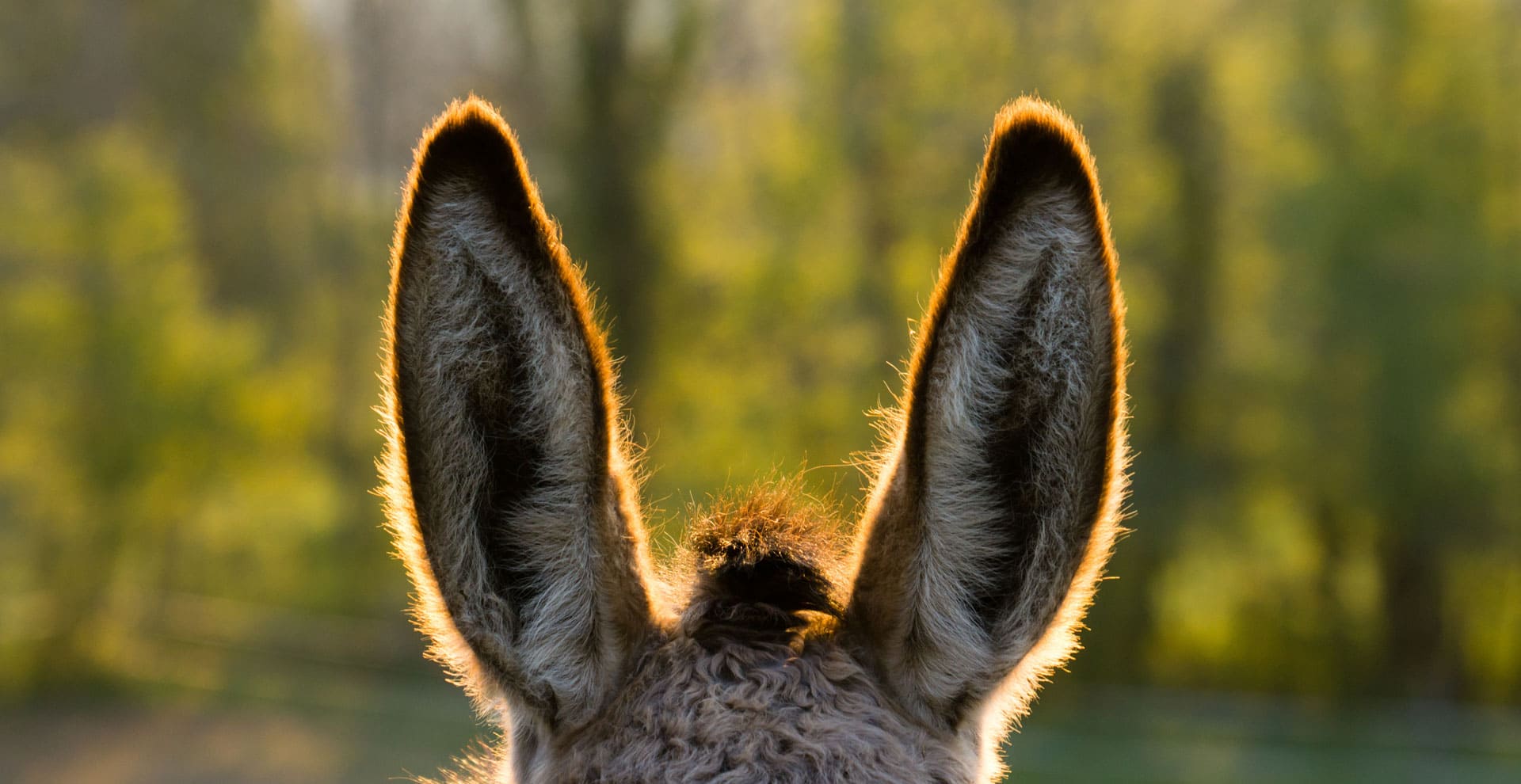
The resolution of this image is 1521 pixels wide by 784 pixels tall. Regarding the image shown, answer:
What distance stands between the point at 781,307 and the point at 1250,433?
7.68m

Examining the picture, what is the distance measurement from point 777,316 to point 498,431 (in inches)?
718

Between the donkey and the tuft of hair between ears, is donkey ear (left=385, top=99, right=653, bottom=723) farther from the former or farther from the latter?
the tuft of hair between ears

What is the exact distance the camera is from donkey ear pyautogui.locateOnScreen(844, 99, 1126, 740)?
6.16 feet

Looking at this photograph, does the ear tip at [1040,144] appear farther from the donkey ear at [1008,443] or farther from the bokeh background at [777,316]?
the bokeh background at [777,316]

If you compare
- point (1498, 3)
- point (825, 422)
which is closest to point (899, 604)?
point (825, 422)

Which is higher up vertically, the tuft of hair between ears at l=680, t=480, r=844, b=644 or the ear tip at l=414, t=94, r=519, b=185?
the ear tip at l=414, t=94, r=519, b=185

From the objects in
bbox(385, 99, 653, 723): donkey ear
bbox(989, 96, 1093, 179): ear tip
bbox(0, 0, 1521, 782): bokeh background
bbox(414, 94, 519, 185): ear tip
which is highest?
bbox(0, 0, 1521, 782): bokeh background

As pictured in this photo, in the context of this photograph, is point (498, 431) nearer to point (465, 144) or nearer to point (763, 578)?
point (465, 144)

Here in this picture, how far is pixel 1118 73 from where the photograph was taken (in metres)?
19.9

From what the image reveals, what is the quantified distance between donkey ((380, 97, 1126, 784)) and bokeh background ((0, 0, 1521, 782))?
14223mm

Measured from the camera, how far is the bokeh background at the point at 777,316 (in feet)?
56.0

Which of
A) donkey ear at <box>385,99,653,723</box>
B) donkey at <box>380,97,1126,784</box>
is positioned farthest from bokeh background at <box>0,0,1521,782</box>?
donkey ear at <box>385,99,653,723</box>

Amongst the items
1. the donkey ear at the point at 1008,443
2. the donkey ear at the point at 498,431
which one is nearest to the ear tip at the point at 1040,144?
the donkey ear at the point at 1008,443

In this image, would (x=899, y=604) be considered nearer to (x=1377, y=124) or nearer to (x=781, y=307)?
(x=781, y=307)
